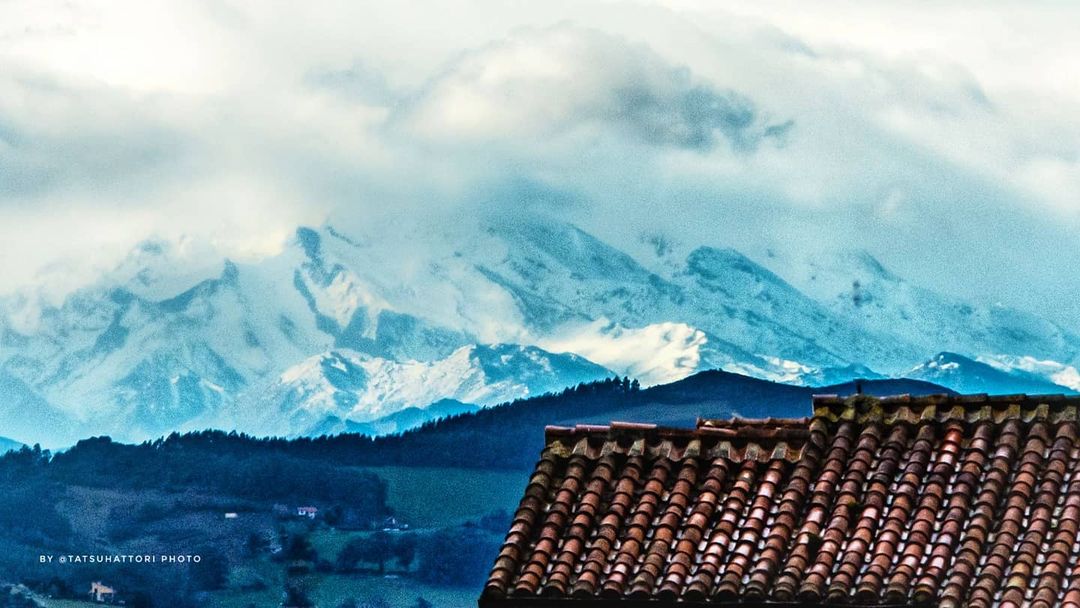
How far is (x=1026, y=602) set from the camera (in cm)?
2261

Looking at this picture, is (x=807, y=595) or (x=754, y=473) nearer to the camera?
(x=807, y=595)

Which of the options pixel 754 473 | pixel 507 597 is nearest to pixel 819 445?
pixel 754 473

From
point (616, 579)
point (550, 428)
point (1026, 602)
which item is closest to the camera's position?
point (1026, 602)

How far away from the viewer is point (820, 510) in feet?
80.6

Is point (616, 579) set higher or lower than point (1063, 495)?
lower

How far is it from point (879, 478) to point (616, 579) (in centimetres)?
329

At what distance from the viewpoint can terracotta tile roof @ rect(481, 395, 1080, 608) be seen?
23.4 metres

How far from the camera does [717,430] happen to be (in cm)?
2609

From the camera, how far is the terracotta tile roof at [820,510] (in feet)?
76.6

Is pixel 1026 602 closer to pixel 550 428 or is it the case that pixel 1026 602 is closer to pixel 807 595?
pixel 807 595

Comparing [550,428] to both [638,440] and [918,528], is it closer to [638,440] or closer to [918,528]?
[638,440]

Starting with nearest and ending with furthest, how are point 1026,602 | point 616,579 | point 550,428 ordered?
point 1026,602 → point 616,579 → point 550,428

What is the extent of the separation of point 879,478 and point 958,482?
90cm

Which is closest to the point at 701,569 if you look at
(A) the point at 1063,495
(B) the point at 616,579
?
(B) the point at 616,579
